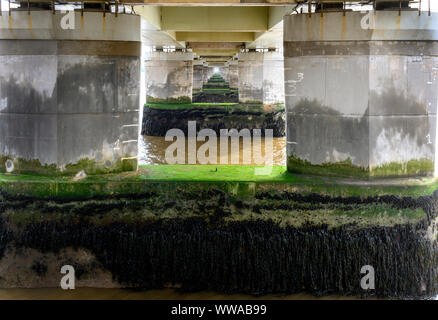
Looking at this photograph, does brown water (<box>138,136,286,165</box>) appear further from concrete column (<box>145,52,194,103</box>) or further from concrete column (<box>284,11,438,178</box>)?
concrete column (<box>284,11,438,178</box>)

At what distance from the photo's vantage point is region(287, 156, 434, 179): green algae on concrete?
9.59 meters

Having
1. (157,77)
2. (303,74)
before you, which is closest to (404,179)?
(303,74)

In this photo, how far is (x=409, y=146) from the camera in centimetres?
970

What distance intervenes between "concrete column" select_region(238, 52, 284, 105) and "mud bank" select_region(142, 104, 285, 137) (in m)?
1.46

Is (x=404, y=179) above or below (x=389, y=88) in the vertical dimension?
below

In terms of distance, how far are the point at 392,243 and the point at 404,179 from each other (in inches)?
52.6

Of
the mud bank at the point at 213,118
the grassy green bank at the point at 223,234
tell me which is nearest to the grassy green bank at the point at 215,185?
the grassy green bank at the point at 223,234

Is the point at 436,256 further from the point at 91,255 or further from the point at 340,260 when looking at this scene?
the point at 91,255

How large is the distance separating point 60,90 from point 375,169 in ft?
19.3

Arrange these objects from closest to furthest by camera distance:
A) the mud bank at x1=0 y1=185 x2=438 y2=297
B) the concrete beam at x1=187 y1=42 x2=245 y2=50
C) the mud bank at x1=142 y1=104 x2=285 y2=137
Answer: the mud bank at x1=0 y1=185 x2=438 y2=297, the mud bank at x1=142 y1=104 x2=285 y2=137, the concrete beam at x1=187 y1=42 x2=245 y2=50

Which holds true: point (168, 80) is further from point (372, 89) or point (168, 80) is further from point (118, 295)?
point (118, 295)

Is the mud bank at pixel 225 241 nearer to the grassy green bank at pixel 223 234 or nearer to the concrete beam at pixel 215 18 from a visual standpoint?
the grassy green bank at pixel 223 234

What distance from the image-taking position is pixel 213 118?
87.4 ft

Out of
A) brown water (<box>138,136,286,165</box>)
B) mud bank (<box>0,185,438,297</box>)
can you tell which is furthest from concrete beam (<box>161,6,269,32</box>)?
mud bank (<box>0,185,438,297</box>)
